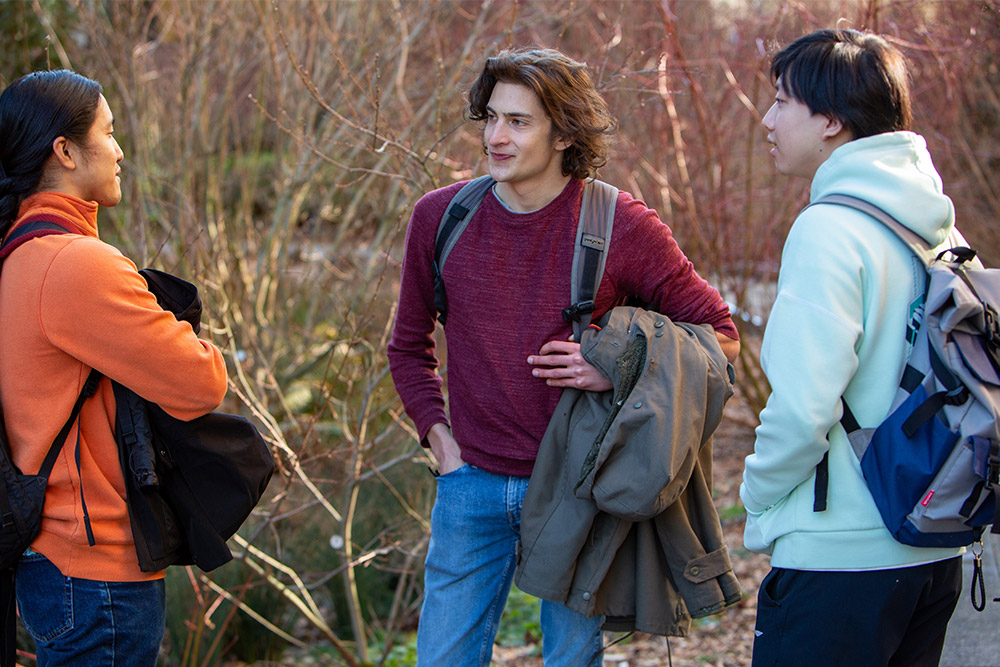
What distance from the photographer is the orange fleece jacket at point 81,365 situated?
1934 mm

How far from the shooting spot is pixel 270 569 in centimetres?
398

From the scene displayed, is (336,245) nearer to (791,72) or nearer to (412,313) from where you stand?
(412,313)

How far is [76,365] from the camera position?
2.00m

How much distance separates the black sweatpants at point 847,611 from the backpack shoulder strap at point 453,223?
3.94 feet

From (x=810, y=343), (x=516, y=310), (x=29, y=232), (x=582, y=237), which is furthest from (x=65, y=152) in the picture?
(x=810, y=343)

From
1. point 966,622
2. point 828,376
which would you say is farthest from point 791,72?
point 966,622

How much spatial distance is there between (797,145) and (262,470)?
4.91 ft

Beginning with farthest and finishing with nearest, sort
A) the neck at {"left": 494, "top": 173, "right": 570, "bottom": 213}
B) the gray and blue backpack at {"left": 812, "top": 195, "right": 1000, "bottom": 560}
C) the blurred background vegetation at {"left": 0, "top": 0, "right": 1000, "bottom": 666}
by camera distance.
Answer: the blurred background vegetation at {"left": 0, "top": 0, "right": 1000, "bottom": 666} < the neck at {"left": 494, "top": 173, "right": 570, "bottom": 213} < the gray and blue backpack at {"left": 812, "top": 195, "right": 1000, "bottom": 560}

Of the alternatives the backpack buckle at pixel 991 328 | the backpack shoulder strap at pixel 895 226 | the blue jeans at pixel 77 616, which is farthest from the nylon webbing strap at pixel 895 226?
the blue jeans at pixel 77 616

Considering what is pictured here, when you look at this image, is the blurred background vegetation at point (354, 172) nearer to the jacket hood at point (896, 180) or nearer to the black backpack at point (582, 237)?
the black backpack at point (582, 237)

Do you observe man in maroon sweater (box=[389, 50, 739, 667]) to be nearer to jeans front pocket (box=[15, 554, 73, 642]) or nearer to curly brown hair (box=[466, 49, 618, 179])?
curly brown hair (box=[466, 49, 618, 179])

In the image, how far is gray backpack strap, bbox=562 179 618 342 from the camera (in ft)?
7.80

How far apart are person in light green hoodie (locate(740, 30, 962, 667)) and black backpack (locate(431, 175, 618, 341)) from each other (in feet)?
1.90

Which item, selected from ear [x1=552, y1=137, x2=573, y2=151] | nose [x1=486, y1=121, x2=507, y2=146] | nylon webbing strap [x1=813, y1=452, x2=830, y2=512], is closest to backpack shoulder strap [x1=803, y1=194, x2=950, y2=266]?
nylon webbing strap [x1=813, y1=452, x2=830, y2=512]
